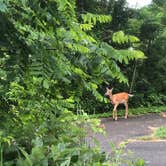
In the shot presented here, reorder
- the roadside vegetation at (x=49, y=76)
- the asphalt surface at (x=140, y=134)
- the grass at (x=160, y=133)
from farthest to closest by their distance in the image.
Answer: the grass at (x=160, y=133) → the asphalt surface at (x=140, y=134) → the roadside vegetation at (x=49, y=76)

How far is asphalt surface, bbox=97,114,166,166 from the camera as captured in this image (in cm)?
702

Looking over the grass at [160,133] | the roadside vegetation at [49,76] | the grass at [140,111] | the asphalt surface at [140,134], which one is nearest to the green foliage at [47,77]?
the roadside vegetation at [49,76]

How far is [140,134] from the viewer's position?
9094 mm

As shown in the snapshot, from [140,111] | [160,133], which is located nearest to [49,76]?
[160,133]

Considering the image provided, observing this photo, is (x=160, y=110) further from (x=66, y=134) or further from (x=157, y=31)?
(x=66, y=134)

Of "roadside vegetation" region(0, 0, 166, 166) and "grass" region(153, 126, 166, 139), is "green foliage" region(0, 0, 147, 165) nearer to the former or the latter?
"roadside vegetation" region(0, 0, 166, 166)

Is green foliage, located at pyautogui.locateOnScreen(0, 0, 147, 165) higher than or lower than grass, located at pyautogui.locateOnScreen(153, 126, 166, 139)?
higher

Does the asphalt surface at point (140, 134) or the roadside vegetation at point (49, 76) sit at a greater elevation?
the roadside vegetation at point (49, 76)

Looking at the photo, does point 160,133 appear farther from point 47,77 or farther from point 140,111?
point 47,77

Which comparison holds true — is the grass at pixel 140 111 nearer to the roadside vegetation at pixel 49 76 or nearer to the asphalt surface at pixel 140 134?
the asphalt surface at pixel 140 134

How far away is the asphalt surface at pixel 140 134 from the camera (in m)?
7.02

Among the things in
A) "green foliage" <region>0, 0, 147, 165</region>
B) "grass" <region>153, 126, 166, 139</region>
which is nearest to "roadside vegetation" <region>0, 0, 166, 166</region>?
"green foliage" <region>0, 0, 147, 165</region>

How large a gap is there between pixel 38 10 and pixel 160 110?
972cm

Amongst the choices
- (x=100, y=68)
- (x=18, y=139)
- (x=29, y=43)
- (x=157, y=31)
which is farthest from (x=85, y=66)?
(x=157, y=31)
